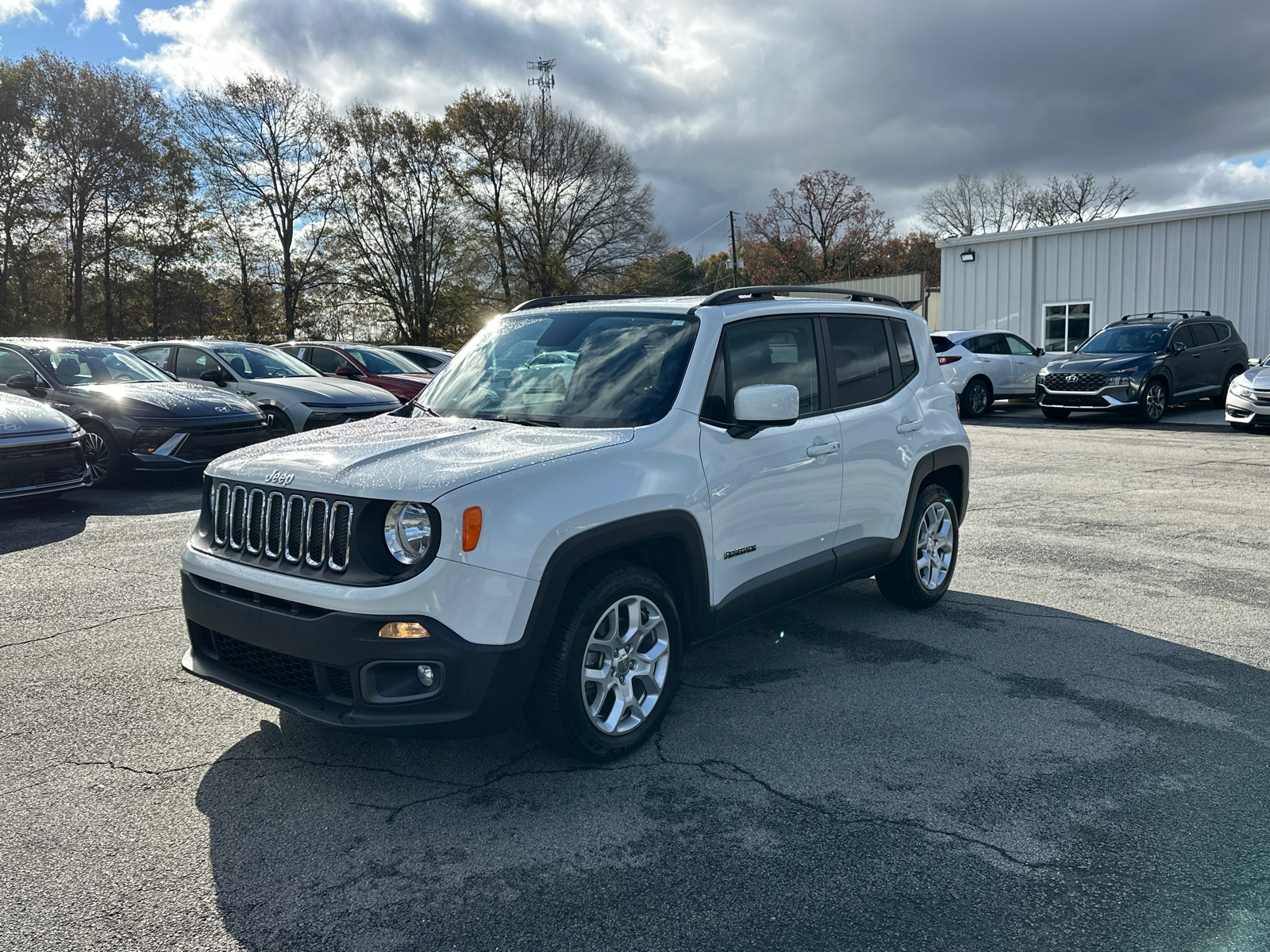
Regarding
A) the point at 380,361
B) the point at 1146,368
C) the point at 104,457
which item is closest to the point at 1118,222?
the point at 1146,368

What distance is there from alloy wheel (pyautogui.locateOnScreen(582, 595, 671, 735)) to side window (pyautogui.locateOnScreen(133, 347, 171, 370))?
11226 millimetres

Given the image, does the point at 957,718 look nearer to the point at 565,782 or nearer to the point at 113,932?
the point at 565,782

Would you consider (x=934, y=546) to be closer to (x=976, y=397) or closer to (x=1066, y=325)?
(x=976, y=397)

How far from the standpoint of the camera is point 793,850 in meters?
2.89

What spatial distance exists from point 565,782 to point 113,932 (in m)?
1.45

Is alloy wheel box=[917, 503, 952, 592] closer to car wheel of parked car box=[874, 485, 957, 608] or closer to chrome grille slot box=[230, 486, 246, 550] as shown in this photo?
car wheel of parked car box=[874, 485, 957, 608]

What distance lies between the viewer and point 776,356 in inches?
172

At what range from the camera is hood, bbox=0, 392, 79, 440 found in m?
8.24

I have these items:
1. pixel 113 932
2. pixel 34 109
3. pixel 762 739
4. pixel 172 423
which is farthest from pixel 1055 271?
pixel 34 109

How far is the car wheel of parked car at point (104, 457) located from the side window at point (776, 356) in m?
8.11

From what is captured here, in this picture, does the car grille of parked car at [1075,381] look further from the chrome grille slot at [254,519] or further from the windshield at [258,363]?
the chrome grille slot at [254,519]

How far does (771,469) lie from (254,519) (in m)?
2.12

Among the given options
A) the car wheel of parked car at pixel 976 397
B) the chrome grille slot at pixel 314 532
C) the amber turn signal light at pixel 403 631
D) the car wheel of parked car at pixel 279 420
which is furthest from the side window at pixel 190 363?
the car wheel of parked car at pixel 976 397

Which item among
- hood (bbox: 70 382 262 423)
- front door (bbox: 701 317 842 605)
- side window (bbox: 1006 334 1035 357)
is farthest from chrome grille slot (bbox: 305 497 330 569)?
side window (bbox: 1006 334 1035 357)
